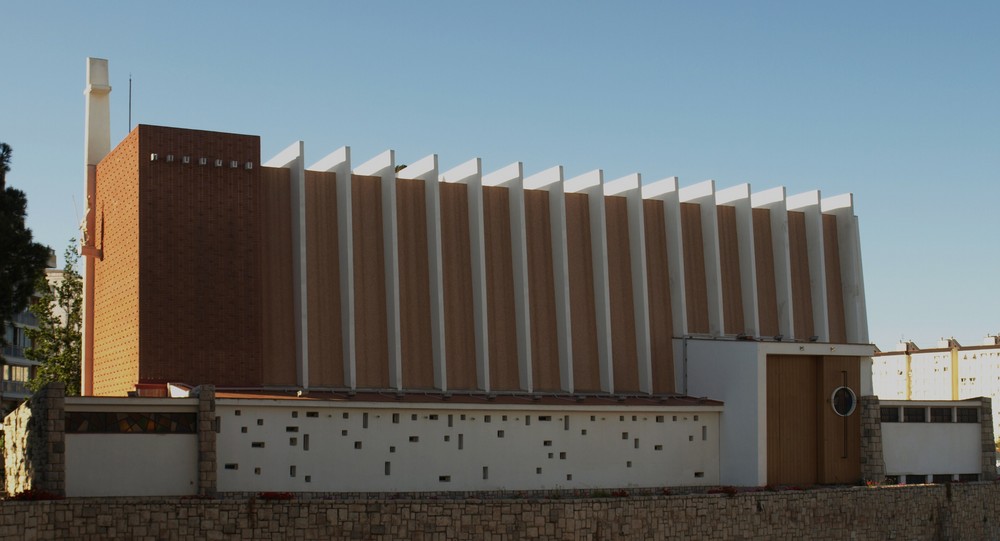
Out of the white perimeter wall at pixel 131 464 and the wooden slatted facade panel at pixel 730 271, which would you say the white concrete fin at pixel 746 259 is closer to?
the wooden slatted facade panel at pixel 730 271

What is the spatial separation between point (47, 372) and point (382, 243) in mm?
23865

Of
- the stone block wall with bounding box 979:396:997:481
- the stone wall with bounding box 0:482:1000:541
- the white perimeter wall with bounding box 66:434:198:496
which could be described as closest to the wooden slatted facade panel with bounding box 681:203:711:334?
the stone wall with bounding box 0:482:1000:541

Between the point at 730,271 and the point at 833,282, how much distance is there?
19.1 feet

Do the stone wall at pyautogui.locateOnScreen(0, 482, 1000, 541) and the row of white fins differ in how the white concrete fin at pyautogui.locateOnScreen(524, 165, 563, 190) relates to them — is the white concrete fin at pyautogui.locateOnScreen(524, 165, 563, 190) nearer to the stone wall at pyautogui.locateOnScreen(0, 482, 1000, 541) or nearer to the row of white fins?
the row of white fins

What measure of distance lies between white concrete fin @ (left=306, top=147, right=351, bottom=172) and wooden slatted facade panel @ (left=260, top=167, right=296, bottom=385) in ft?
5.39

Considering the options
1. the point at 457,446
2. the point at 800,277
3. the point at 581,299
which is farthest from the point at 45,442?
the point at 800,277

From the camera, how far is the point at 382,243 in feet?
164

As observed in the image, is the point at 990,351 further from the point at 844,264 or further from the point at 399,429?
the point at 399,429

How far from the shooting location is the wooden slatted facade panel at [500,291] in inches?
2013

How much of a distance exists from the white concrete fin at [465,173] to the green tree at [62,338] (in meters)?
22.1

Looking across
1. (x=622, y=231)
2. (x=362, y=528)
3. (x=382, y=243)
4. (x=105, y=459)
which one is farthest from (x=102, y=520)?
(x=622, y=231)

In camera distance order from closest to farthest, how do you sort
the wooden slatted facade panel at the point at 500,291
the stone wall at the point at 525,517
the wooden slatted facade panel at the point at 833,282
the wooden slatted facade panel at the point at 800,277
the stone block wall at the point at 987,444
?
the stone wall at the point at 525,517 → the wooden slatted facade panel at the point at 500,291 → the stone block wall at the point at 987,444 → the wooden slatted facade panel at the point at 800,277 → the wooden slatted facade panel at the point at 833,282

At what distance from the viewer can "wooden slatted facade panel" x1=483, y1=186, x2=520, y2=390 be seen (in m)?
51.1

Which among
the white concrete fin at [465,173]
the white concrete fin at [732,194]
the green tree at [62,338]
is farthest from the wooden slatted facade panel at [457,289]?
the green tree at [62,338]
